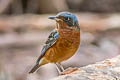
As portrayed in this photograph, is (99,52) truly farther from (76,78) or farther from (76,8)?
(76,78)

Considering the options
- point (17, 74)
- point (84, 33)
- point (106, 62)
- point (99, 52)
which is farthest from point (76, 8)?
point (106, 62)

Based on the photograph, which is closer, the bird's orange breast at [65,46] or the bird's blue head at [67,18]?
the bird's orange breast at [65,46]

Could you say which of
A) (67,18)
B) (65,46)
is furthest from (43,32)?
(65,46)

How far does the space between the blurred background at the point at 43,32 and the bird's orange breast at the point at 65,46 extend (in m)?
3.89

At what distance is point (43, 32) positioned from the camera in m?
14.2

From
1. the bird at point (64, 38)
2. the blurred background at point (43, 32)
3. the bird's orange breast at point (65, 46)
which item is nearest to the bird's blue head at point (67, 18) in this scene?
the bird at point (64, 38)

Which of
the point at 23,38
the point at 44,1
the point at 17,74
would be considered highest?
the point at 44,1

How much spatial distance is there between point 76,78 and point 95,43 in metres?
7.98

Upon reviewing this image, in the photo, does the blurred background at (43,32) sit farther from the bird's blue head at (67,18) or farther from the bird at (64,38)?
the bird's blue head at (67,18)

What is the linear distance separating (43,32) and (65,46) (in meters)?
7.74

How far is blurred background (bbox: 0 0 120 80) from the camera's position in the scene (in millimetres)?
12005

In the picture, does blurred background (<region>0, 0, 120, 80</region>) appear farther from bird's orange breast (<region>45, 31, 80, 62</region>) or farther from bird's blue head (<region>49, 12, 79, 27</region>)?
bird's blue head (<region>49, 12, 79, 27</region>)

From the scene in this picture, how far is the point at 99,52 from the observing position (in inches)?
507

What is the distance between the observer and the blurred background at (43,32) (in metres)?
12.0
